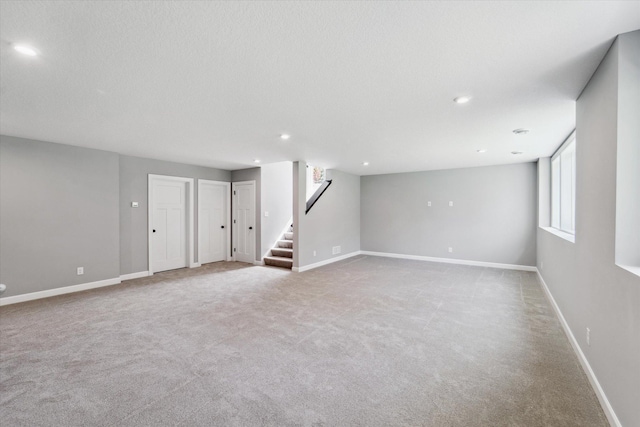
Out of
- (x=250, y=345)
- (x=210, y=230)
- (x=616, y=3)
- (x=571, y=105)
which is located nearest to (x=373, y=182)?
(x=210, y=230)

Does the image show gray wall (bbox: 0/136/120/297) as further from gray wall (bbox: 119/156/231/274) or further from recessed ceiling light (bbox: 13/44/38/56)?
recessed ceiling light (bbox: 13/44/38/56)

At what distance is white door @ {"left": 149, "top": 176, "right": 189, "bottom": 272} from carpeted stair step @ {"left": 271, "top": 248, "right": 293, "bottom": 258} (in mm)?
2000

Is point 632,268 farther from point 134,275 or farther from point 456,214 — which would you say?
point 134,275

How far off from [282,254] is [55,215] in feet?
13.6

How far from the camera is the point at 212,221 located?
710 centimetres

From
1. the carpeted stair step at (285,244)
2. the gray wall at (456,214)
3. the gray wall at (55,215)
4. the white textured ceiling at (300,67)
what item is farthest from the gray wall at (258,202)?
the gray wall at (456,214)

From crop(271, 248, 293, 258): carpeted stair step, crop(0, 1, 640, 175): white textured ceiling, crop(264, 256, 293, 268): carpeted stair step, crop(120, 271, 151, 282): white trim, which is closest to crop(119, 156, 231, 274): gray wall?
crop(120, 271, 151, 282): white trim

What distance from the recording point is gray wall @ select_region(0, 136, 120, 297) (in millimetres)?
4039

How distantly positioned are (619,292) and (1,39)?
Result: 4064 mm

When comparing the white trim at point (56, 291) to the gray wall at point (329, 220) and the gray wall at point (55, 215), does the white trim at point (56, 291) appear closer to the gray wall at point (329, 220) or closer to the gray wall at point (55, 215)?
the gray wall at point (55, 215)

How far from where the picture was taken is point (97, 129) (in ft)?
12.1

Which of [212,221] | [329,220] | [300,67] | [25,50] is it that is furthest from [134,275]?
[300,67]

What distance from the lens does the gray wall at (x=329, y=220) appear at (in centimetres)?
→ 621

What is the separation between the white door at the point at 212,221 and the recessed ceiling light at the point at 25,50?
4.85 metres
